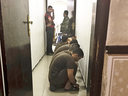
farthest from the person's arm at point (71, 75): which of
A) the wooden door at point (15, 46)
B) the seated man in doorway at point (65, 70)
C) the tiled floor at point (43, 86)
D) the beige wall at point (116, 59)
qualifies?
the beige wall at point (116, 59)

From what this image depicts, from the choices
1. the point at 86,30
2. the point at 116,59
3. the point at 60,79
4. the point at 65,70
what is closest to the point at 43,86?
the point at 60,79

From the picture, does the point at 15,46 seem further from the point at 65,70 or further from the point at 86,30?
A: the point at 86,30

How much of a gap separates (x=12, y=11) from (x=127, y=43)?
100 centimetres

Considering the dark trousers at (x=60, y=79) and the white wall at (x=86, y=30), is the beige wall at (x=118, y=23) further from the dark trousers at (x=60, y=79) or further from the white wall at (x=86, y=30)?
the dark trousers at (x=60, y=79)

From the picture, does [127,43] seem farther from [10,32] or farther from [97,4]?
[10,32]

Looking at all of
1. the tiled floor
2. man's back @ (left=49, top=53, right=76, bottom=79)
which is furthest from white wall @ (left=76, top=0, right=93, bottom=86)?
man's back @ (left=49, top=53, right=76, bottom=79)

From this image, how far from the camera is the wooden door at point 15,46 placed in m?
1.00

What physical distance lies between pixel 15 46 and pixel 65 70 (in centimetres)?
108

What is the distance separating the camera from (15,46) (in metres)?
1.20

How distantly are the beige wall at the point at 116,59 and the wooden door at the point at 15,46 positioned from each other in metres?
0.79

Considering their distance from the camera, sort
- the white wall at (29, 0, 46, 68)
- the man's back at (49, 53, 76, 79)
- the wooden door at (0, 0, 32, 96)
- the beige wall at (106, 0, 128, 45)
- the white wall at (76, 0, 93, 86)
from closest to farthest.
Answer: the beige wall at (106, 0, 128, 45) < the wooden door at (0, 0, 32, 96) < the man's back at (49, 53, 76, 79) < the white wall at (76, 0, 93, 86) < the white wall at (29, 0, 46, 68)

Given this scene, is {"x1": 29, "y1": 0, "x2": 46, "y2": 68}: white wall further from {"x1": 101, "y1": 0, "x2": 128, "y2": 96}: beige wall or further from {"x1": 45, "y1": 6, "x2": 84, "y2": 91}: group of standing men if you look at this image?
{"x1": 101, "y1": 0, "x2": 128, "y2": 96}: beige wall

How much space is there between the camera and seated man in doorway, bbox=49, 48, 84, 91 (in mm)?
2006

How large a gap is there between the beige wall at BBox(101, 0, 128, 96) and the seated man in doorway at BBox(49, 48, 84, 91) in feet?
3.31
